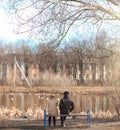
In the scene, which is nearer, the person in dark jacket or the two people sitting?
the two people sitting

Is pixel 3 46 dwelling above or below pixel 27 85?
above

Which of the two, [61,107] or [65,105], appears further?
[61,107]

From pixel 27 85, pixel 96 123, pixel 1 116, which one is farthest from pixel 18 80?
pixel 96 123

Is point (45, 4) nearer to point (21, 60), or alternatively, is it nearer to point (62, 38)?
point (62, 38)

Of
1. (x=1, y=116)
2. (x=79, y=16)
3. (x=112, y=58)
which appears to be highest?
(x=79, y=16)

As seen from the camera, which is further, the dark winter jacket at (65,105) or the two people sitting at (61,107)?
the dark winter jacket at (65,105)

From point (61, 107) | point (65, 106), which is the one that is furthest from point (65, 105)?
point (61, 107)

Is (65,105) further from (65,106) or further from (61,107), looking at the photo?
(61,107)

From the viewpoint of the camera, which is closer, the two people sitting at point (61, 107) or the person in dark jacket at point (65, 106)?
the two people sitting at point (61, 107)

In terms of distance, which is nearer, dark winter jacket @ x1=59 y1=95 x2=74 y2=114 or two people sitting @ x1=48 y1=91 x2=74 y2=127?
two people sitting @ x1=48 y1=91 x2=74 y2=127

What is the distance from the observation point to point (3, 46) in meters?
68.1

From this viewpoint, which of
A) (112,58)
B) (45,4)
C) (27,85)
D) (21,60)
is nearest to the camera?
(45,4)

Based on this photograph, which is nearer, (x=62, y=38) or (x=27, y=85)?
(x=62, y=38)

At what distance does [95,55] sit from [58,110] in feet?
12.6
